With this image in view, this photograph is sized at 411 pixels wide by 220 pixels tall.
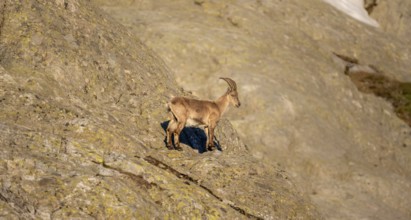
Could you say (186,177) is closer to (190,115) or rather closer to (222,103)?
(190,115)

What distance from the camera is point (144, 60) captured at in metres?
27.8

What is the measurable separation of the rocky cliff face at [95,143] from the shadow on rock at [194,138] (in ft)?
0.46

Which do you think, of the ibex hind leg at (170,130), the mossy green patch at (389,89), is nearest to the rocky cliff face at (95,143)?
the ibex hind leg at (170,130)

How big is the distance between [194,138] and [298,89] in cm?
1577

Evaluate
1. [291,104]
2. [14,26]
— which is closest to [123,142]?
[14,26]

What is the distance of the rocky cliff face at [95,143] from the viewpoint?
1439 centimetres

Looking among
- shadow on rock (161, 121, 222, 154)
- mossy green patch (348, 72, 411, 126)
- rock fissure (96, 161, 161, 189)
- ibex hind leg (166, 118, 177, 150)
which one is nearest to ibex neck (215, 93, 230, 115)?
shadow on rock (161, 121, 222, 154)

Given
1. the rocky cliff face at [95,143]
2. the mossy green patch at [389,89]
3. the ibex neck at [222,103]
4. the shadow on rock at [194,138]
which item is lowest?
the mossy green patch at [389,89]

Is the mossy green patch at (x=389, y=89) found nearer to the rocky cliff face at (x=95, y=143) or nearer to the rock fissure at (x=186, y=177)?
the rocky cliff face at (x=95, y=143)

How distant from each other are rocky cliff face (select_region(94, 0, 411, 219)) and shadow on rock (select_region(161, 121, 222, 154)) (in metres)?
7.48

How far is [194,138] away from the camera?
2377cm

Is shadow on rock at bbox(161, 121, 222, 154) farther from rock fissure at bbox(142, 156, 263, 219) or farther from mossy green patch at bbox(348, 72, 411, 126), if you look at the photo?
mossy green patch at bbox(348, 72, 411, 126)

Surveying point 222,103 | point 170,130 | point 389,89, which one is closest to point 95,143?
point 170,130

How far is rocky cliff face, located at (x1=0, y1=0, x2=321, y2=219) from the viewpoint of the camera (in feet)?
47.2
